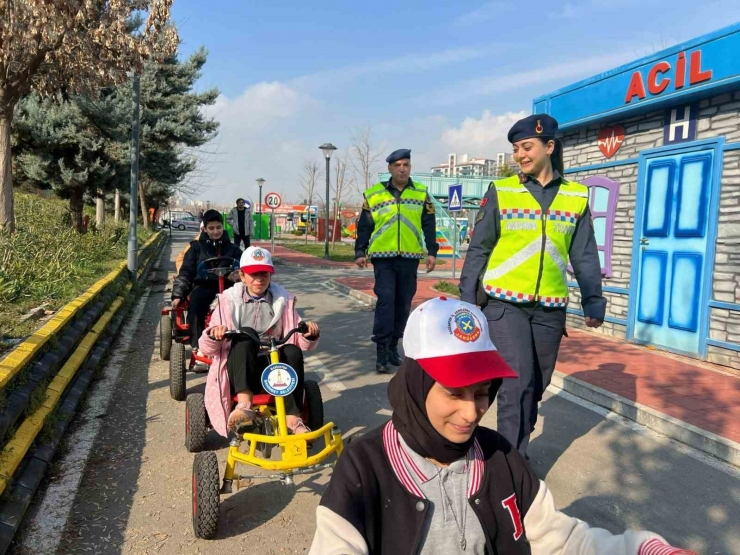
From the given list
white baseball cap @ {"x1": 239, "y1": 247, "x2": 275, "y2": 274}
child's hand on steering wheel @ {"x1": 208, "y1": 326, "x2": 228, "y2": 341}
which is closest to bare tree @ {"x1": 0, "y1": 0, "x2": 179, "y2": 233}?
white baseball cap @ {"x1": 239, "y1": 247, "x2": 275, "y2": 274}

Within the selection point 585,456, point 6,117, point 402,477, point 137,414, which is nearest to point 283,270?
point 6,117

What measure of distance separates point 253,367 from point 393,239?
2.73m

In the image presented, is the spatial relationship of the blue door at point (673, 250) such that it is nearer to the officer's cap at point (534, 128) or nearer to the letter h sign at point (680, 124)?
the letter h sign at point (680, 124)

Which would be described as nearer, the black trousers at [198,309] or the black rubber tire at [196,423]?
the black rubber tire at [196,423]

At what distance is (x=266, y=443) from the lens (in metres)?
3.54

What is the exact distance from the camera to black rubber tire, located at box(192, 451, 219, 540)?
296 cm

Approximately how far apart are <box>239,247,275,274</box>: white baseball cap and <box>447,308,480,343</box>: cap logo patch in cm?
257

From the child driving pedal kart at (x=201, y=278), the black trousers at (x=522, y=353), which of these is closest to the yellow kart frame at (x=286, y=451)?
the black trousers at (x=522, y=353)

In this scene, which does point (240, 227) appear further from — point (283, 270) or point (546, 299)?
point (546, 299)

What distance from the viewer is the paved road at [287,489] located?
3061 millimetres

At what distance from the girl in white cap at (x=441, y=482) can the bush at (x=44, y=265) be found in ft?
14.2

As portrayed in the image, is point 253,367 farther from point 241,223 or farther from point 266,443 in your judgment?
point 241,223

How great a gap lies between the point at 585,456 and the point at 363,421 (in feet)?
5.61

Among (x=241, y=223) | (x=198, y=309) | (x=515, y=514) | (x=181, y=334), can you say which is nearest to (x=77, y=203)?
(x=241, y=223)
